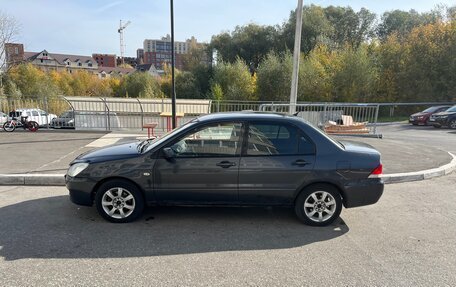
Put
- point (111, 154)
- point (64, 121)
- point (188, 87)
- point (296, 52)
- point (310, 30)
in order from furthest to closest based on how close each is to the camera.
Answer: point (188, 87) → point (310, 30) → point (64, 121) → point (296, 52) → point (111, 154)

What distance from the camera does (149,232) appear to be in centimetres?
396

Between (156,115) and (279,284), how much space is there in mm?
11891

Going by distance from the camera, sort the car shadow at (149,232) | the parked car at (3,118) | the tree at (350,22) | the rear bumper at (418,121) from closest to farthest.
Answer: the car shadow at (149,232), the parked car at (3,118), the rear bumper at (418,121), the tree at (350,22)

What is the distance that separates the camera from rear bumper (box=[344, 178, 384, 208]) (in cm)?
418

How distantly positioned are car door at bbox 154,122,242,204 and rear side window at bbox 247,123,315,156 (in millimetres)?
197

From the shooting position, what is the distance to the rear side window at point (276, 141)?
4.16 m

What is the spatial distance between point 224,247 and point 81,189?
7.16 ft

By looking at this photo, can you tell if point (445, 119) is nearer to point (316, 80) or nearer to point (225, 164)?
point (316, 80)

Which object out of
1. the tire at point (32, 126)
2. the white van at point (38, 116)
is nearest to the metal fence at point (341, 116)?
the white van at point (38, 116)

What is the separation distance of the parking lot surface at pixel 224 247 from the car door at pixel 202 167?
1.36 ft

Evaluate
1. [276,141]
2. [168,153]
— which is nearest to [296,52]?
[276,141]

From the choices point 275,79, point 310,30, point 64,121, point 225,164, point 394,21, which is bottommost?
point 64,121

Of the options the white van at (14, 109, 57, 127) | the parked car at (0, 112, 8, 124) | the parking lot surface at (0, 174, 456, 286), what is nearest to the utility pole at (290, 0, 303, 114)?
the parking lot surface at (0, 174, 456, 286)

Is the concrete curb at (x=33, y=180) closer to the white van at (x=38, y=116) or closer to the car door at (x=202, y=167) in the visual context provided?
the car door at (x=202, y=167)
